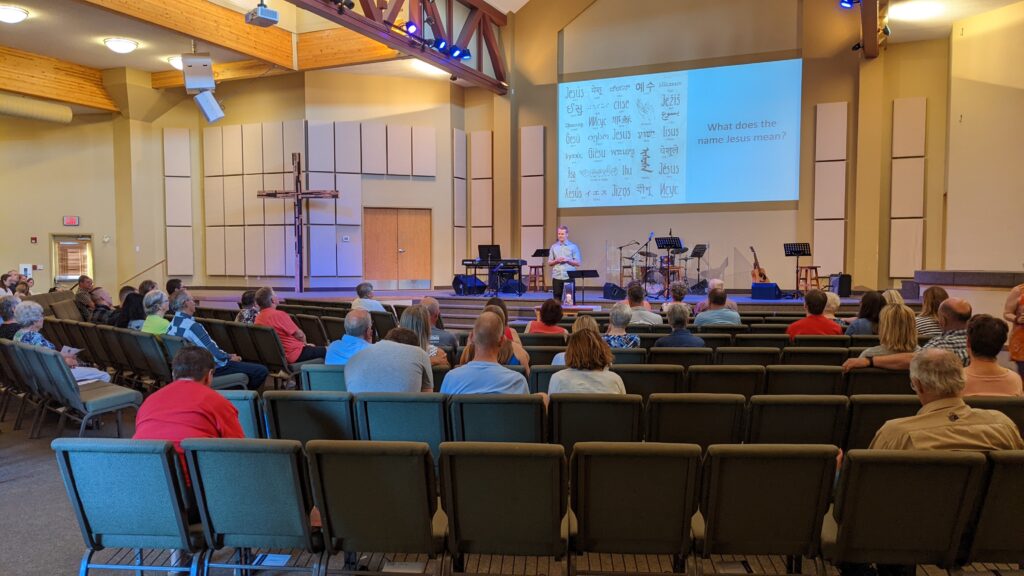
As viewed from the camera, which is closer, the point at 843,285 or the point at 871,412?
the point at 871,412

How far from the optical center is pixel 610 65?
13.4 m

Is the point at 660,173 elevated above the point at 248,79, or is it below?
below

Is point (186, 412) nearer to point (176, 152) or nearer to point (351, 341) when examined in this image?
point (351, 341)

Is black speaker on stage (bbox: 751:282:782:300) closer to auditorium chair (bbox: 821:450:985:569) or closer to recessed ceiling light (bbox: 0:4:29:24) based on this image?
auditorium chair (bbox: 821:450:985:569)

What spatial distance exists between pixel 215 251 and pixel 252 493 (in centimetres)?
1383

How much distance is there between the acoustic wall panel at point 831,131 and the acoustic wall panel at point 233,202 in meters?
12.0

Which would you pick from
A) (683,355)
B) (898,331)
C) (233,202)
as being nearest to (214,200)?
(233,202)

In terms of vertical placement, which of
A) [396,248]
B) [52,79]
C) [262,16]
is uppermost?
[52,79]

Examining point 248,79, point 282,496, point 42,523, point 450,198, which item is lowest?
point 42,523

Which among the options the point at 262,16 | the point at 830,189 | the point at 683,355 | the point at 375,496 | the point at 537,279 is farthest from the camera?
the point at 537,279

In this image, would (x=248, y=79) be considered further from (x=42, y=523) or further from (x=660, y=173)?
(x=42, y=523)

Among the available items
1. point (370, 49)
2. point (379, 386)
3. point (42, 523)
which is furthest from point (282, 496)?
point (370, 49)

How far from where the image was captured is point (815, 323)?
5289mm

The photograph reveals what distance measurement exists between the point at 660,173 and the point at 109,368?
9935 millimetres
